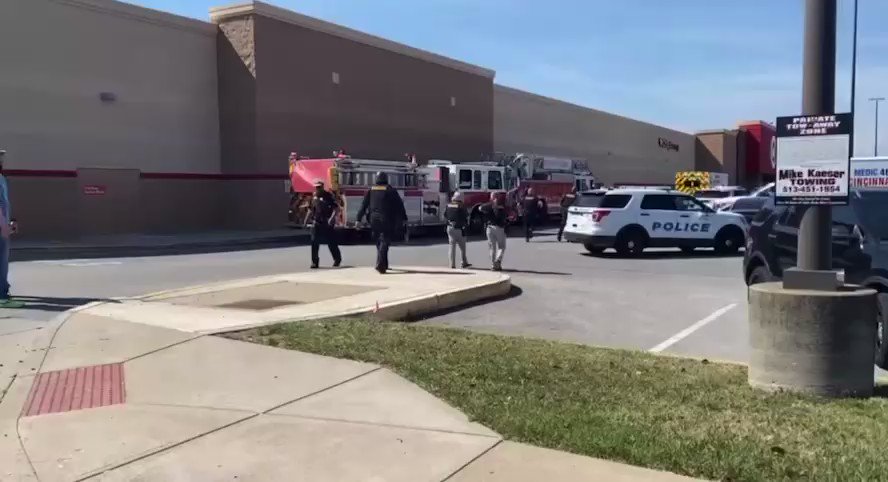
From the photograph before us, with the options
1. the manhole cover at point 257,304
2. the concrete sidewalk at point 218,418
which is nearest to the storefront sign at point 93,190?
the manhole cover at point 257,304

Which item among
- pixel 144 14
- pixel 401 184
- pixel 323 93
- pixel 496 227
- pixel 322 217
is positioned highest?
pixel 144 14

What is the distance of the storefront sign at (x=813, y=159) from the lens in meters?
6.41

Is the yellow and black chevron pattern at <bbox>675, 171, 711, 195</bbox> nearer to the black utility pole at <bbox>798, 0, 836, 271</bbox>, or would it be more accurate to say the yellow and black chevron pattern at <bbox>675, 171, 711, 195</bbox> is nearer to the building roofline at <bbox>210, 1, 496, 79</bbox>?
the building roofline at <bbox>210, 1, 496, 79</bbox>

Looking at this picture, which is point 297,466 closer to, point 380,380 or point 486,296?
point 380,380

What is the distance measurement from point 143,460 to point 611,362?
433cm

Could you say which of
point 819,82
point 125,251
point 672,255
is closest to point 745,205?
point 672,255

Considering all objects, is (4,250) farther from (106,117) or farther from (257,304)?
(106,117)

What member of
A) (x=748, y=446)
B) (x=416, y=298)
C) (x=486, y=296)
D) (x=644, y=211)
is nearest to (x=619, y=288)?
(x=486, y=296)

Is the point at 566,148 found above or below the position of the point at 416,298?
above

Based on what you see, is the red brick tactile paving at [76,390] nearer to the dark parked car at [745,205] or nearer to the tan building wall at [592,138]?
the dark parked car at [745,205]

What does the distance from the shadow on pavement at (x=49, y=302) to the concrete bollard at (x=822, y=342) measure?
8459 mm

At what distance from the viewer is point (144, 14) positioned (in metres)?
28.0

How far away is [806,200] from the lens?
21.6 ft

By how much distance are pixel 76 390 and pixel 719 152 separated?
7658cm
